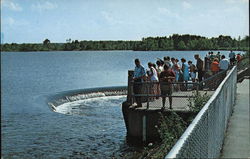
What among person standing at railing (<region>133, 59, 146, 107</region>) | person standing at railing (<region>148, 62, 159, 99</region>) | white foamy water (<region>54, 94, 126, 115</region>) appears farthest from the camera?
white foamy water (<region>54, 94, 126, 115</region>)

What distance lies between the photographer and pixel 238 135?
8750mm

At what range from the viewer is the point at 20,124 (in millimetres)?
24281

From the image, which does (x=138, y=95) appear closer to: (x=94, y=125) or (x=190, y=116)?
(x=190, y=116)

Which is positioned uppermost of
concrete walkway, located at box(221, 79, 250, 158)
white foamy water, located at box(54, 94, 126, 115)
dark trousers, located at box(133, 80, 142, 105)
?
dark trousers, located at box(133, 80, 142, 105)

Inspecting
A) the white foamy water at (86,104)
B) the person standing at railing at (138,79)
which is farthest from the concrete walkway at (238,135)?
the white foamy water at (86,104)

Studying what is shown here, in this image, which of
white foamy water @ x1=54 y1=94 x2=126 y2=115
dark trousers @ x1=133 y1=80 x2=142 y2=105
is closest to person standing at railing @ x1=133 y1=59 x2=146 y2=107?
dark trousers @ x1=133 y1=80 x2=142 y2=105

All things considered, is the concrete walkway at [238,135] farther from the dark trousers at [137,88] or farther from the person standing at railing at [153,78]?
the dark trousers at [137,88]

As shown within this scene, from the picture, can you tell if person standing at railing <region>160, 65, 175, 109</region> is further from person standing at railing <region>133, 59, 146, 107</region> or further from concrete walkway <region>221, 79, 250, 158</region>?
concrete walkway <region>221, 79, 250, 158</region>

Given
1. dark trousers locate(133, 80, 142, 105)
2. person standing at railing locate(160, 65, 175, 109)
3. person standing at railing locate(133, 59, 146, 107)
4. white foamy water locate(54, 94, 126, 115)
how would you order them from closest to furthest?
1. person standing at railing locate(160, 65, 175, 109)
2. person standing at railing locate(133, 59, 146, 107)
3. dark trousers locate(133, 80, 142, 105)
4. white foamy water locate(54, 94, 126, 115)

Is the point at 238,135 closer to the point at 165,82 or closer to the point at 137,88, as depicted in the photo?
the point at 165,82

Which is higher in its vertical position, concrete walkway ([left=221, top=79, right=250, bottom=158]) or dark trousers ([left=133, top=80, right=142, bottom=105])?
dark trousers ([left=133, top=80, right=142, bottom=105])

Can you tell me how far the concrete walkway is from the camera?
7.34 meters

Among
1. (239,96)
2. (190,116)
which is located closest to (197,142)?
(190,116)

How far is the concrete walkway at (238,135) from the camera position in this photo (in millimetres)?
7339
